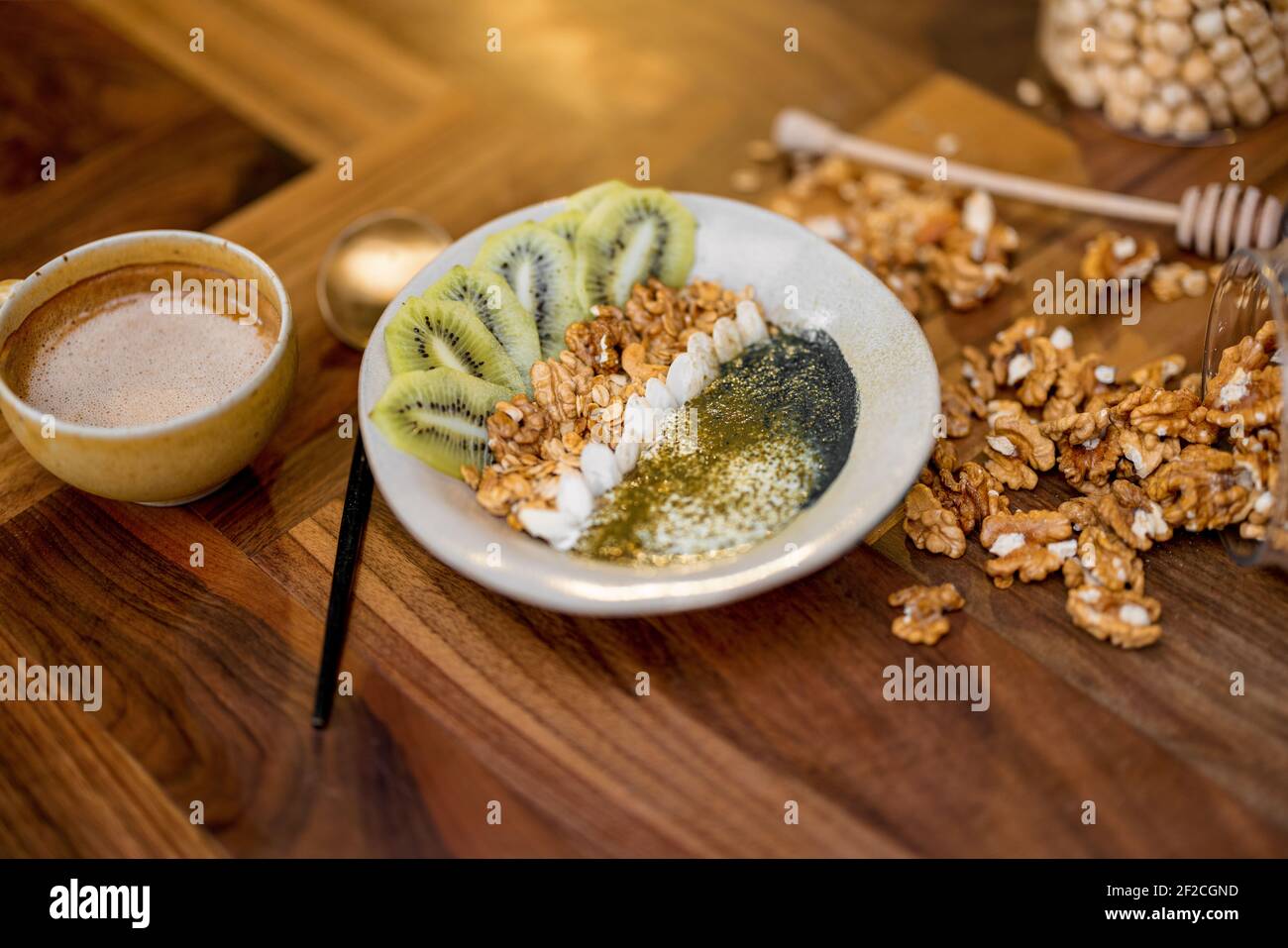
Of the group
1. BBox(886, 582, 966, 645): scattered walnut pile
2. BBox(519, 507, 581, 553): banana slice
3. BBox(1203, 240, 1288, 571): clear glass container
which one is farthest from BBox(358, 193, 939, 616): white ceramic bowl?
BBox(1203, 240, 1288, 571): clear glass container

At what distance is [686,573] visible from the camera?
841 mm

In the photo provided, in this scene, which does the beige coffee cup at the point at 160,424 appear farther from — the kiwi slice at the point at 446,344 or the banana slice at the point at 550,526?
the banana slice at the point at 550,526

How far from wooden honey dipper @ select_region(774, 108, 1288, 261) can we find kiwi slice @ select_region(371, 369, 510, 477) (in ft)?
2.01

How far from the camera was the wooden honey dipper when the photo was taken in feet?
3.97

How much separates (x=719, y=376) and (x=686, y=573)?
26cm

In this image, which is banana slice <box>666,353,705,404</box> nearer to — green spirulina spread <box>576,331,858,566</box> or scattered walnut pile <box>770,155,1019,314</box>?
green spirulina spread <box>576,331,858,566</box>

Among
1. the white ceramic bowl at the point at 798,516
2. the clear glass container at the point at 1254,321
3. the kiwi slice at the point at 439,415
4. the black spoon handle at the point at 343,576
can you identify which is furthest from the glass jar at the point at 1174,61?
the black spoon handle at the point at 343,576

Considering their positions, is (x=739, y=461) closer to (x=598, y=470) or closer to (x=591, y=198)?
(x=598, y=470)

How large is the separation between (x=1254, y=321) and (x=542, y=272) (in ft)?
2.09

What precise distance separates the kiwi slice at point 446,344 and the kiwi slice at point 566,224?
0.44 feet

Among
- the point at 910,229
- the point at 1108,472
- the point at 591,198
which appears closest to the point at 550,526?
the point at 591,198

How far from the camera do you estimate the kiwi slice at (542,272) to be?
1.05 m

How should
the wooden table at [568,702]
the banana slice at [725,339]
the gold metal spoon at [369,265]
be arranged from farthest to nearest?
the gold metal spoon at [369,265] → the banana slice at [725,339] → the wooden table at [568,702]
